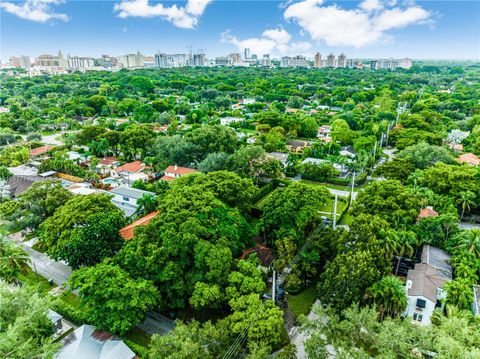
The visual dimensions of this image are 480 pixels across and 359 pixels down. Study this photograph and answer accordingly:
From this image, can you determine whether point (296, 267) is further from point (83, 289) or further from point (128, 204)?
point (128, 204)

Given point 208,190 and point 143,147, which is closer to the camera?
point 208,190

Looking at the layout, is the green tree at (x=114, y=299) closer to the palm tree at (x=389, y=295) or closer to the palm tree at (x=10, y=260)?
the palm tree at (x=10, y=260)

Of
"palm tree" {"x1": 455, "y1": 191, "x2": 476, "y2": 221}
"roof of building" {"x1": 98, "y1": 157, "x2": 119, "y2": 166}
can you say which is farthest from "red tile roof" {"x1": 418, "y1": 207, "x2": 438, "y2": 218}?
"roof of building" {"x1": 98, "y1": 157, "x2": 119, "y2": 166}

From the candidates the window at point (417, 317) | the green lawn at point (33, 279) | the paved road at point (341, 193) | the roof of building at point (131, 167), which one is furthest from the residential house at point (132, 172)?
the window at point (417, 317)

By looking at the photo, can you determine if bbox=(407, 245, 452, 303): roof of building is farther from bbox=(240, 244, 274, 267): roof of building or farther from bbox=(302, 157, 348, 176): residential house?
bbox=(302, 157, 348, 176): residential house

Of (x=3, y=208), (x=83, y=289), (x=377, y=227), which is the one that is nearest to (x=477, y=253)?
(x=377, y=227)

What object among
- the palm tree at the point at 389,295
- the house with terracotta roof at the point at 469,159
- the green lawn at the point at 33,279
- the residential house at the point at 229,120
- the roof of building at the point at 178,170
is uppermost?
the residential house at the point at 229,120
